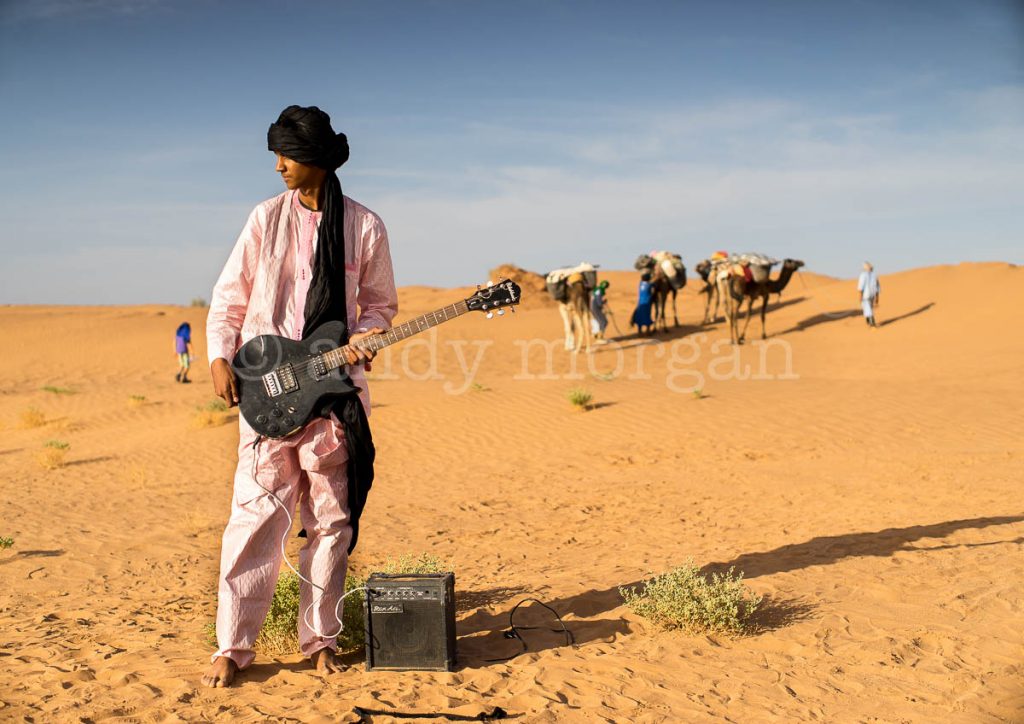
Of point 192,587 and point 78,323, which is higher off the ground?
point 78,323

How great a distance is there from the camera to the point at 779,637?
5066 mm

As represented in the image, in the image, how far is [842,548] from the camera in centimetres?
721

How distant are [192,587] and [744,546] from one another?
170 inches

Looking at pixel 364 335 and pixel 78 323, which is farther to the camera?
pixel 78 323

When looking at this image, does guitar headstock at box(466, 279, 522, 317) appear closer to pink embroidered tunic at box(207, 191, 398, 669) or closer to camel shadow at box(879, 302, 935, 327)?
pink embroidered tunic at box(207, 191, 398, 669)

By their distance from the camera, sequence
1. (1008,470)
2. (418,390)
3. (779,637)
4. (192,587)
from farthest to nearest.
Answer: (418,390) → (1008,470) → (192,587) → (779,637)

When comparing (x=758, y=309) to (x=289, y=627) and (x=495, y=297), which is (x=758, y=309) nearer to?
(x=495, y=297)

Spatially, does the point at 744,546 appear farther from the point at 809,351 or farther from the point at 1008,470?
the point at 809,351

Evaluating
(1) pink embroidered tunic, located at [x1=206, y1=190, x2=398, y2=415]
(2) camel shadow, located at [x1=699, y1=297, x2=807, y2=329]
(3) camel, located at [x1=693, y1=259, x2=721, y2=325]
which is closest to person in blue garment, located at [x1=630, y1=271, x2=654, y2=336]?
(3) camel, located at [x1=693, y1=259, x2=721, y2=325]

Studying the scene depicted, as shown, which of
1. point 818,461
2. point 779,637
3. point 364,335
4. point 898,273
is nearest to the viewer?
point 364,335

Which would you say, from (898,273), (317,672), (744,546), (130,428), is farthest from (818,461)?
A: (898,273)

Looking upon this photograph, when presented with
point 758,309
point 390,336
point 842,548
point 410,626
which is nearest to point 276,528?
point 410,626

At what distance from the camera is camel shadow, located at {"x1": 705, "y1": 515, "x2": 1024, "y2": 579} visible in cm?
676

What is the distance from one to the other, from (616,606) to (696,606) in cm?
74
